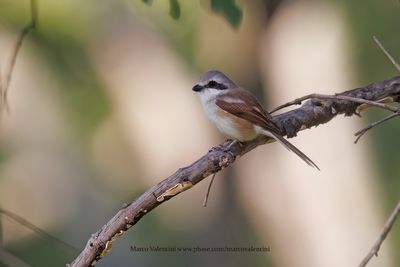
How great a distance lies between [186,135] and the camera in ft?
24.6

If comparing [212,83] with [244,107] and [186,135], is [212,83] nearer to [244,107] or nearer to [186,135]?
[244,107]

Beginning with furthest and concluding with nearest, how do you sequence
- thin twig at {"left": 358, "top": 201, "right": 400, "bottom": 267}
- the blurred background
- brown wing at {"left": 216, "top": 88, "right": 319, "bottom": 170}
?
the blurred background < brown wing at {"left": 216, "top": 88, "right": 319, "bottom": 170} < thin twig at {"left": 358, "top": 201, "right": 400, "bottom": 267}

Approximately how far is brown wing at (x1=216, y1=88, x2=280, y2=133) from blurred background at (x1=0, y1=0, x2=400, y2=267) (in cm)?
220

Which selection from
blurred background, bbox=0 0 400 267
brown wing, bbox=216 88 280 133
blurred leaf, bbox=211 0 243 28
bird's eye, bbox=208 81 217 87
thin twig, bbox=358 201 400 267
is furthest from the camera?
blurred background, bbox=0 0 400 267

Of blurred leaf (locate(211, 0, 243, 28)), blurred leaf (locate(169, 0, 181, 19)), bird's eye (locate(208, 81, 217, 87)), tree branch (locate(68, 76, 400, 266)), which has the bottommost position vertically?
tree branch (locate(68, 76, 400, 266))

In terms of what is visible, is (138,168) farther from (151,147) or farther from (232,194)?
(232,194)

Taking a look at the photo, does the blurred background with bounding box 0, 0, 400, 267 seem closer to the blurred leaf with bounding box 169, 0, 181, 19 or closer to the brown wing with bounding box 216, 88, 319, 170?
the brown wing with bounding box 216, 88, 319, 170

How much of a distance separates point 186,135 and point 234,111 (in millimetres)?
3827

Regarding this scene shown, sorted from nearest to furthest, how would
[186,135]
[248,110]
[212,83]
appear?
[248,110], [212,83], [186,135]

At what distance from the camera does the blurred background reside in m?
6.66

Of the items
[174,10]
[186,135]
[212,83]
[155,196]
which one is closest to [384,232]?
[155,196]

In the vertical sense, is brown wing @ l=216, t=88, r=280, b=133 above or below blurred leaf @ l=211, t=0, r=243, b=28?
below

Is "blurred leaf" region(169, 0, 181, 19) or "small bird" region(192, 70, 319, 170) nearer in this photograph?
"blurred leaf" region(169, 0, 181, 19)

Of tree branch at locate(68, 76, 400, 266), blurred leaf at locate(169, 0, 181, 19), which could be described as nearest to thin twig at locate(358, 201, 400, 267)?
tree branch at locate(68, 76, 400, 266)
